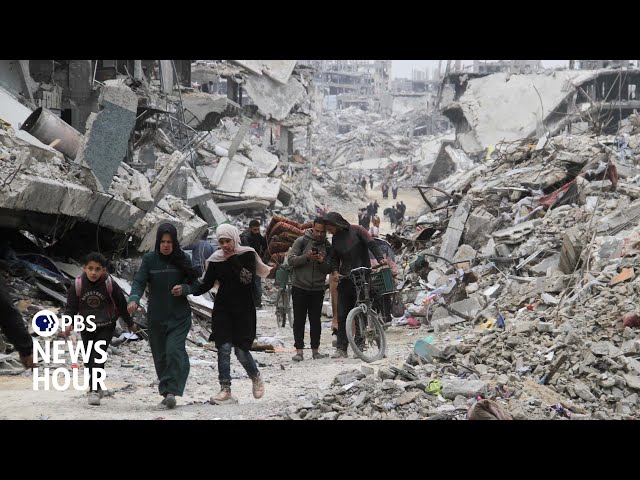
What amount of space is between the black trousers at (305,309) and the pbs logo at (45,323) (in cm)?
219

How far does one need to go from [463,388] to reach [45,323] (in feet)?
13.6

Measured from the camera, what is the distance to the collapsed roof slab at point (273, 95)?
3428 centimetres

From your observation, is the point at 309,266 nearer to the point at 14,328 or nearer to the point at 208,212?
the point at 14,328

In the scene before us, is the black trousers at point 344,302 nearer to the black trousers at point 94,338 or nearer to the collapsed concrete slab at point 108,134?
the black trousers at point 94,338

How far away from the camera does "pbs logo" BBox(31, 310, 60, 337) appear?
25.3 ft

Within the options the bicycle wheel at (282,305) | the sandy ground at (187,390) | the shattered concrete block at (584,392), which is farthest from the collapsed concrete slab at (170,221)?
the shattered concrete block at (584,392)

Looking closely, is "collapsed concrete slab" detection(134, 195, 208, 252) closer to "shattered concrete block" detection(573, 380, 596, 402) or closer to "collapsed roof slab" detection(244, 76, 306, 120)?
"shattered concrete block" detection(573, 380, 596, 402)

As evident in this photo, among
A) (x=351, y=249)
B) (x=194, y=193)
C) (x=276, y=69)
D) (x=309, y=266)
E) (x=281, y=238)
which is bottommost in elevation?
(x=309, y=266)

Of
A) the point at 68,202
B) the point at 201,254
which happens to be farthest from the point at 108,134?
the point at 201,254

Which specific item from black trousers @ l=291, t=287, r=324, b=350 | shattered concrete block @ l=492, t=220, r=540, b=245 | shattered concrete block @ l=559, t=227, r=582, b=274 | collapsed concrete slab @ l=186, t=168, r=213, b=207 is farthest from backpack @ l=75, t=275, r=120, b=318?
collapsed concrete slab @ l=186, t=168, r=213, b=207

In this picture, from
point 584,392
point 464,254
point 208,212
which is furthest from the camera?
point 208,212

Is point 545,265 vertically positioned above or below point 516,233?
below

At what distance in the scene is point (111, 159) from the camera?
957cm
